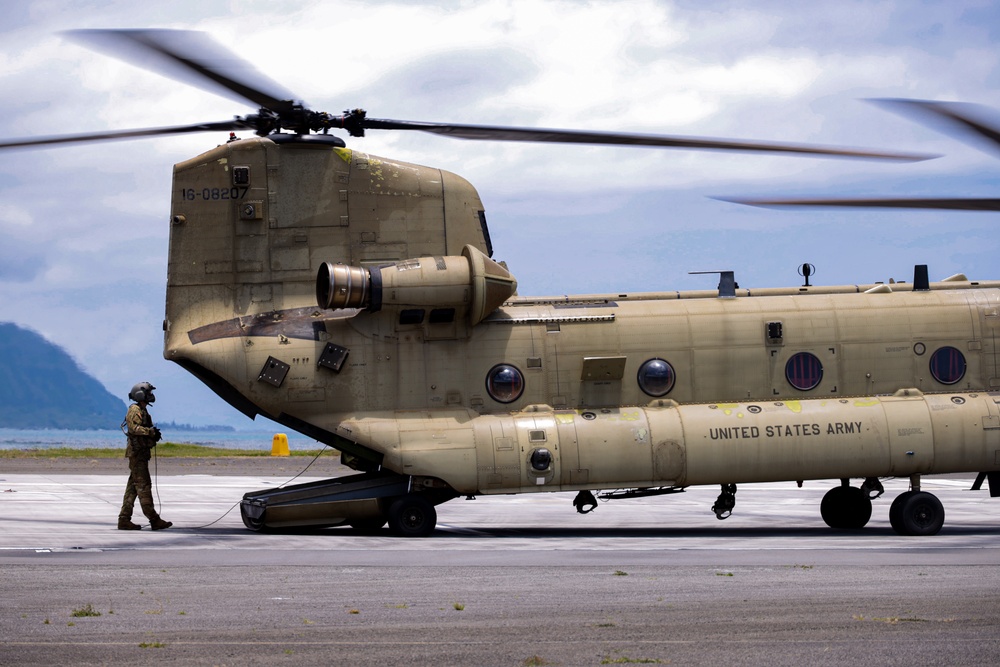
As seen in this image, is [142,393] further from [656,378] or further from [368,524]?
[656,378]

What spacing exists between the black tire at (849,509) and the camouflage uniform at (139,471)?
10.7m

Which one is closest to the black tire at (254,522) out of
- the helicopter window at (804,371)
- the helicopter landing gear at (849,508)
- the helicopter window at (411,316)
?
the helicopter window at (411,316)

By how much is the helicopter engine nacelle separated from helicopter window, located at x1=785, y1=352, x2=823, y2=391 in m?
4.73

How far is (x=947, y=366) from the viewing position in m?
19.4

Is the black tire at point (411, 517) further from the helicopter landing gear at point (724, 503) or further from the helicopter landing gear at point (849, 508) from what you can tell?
the helicopter landing gear at point (849, 508)

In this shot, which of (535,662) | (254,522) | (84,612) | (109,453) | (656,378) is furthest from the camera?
(109,453)

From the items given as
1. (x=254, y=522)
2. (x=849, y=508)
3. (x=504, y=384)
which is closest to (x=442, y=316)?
(x=504, y=384)

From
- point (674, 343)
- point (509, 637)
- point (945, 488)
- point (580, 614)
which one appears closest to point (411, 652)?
point (509, 637)

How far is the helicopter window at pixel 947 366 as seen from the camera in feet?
63.5

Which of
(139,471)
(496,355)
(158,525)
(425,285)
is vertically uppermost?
(425,285)

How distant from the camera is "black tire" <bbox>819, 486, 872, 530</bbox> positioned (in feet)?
65.2

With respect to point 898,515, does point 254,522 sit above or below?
above

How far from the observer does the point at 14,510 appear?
2052cm

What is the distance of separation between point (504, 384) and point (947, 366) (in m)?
7.10
